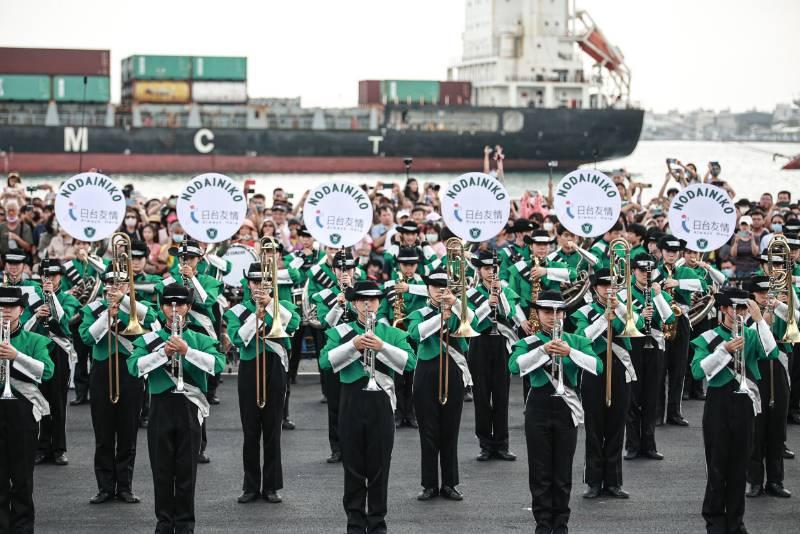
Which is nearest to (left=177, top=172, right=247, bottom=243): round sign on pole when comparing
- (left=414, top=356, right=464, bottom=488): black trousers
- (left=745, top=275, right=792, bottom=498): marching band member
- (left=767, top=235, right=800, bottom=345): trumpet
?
(left=414, top=356, right=464, bottom=488): black trousers

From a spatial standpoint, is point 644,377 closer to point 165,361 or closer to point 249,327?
point 249,327

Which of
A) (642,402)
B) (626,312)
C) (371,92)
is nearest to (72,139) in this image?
(371,92)

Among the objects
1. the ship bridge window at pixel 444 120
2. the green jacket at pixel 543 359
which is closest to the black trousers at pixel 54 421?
the green jacket at pixel 543 359

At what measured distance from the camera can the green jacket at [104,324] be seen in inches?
418

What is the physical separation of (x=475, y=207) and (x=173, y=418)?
455 centimetres

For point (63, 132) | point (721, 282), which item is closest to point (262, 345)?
point (721, 282)

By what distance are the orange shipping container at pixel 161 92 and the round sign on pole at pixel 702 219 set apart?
63.7 m

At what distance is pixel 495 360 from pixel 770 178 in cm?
8897

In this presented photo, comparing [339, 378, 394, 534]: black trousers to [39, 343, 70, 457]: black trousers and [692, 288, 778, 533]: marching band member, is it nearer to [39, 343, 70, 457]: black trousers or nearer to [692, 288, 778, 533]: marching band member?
[692, 288, 778, 533]: marching band member

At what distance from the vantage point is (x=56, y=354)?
39.9 feet

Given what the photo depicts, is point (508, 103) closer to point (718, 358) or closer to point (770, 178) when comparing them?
point (770, 178)

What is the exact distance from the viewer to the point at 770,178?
95875mm

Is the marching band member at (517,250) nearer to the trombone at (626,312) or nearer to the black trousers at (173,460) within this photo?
the trombone at (626,312)

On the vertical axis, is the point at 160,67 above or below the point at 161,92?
above
